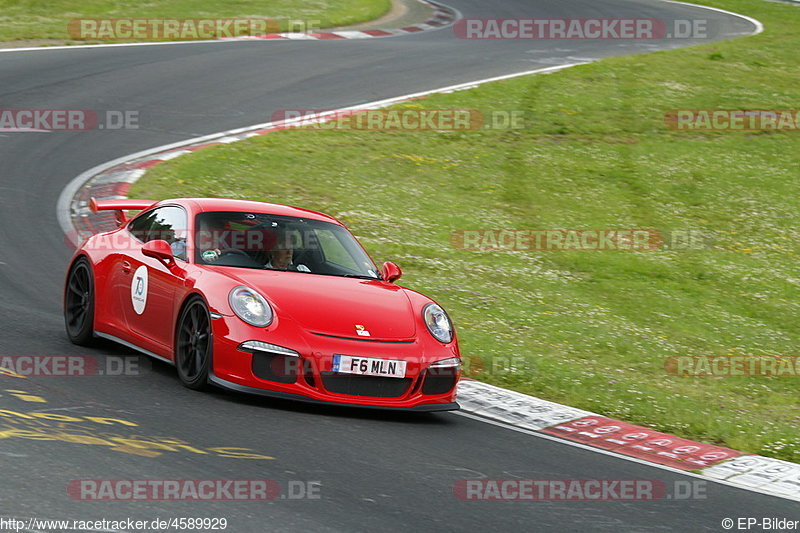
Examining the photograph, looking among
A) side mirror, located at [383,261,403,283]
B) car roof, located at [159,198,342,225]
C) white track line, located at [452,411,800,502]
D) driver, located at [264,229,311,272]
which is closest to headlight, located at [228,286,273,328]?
driver, located at [264,229,311,272]

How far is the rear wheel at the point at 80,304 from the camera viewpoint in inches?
335

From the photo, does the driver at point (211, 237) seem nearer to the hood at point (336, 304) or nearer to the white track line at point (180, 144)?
the hood at point (336, 304)

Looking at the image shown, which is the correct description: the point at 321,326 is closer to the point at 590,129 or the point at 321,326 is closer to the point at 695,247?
the point at 695,247

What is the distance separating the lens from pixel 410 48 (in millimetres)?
25797

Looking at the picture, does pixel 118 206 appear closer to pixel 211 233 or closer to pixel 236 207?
pixel 236 207

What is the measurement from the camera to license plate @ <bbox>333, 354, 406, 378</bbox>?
23.1ft

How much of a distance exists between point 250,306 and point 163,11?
2220 centimetres

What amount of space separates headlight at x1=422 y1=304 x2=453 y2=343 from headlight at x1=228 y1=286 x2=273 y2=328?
1157mm

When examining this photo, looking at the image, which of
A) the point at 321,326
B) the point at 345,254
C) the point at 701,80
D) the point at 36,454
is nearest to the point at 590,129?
the point at 701,80

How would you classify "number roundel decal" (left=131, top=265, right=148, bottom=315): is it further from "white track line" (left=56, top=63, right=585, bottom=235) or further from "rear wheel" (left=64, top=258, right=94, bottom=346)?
"white track line" (left=56, top=63, right=585, bottom=235)

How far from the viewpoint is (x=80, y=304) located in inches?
342

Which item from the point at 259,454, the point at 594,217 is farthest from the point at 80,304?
the point at 594,217

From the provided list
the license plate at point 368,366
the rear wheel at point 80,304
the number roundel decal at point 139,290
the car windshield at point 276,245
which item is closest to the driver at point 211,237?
the car windshield at point 276,245

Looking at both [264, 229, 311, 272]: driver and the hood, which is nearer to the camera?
the hood
